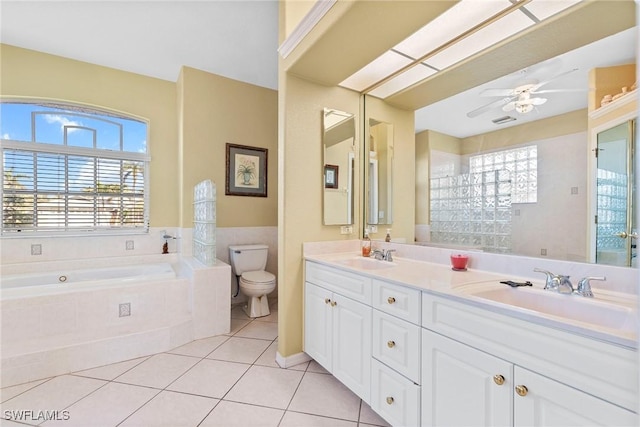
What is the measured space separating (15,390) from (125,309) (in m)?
0.72

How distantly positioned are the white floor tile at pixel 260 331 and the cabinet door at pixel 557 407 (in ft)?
6.97

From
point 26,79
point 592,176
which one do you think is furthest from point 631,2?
point 26,79

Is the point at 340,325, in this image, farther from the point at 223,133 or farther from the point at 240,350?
the point at 223,133

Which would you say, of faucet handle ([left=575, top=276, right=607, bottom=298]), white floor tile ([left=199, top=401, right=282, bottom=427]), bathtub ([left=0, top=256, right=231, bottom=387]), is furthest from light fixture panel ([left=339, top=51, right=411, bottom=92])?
white floor tile ([left=199, top=401, right=282, bottom=427])

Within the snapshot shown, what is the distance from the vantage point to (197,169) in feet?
10.9

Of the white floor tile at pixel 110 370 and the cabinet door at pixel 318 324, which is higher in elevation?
the cabinet door at pixel 318 324

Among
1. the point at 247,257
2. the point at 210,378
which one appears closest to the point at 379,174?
the point at 247,257

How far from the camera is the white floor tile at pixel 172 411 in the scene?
1.56m

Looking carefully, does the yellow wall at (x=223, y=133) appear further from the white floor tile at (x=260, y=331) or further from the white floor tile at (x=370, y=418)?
the white floor tile at (x=370, y=418)

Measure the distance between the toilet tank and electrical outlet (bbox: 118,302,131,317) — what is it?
115 centimetres

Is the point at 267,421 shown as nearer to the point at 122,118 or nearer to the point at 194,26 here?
the point at 194,26

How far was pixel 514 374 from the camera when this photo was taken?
0.94 metres

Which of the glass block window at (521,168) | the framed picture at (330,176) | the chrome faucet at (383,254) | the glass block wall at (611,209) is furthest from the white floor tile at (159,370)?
the glass block wall at (611,209)

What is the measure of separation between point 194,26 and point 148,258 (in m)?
2.54
